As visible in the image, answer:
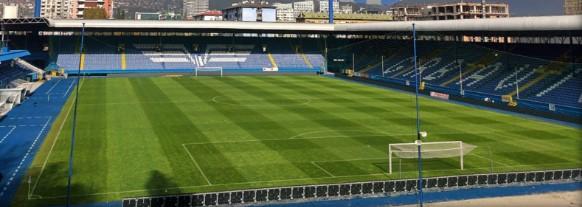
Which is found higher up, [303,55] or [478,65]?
[303,55]

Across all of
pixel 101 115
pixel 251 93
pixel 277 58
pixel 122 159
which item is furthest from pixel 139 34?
pixel 122 159

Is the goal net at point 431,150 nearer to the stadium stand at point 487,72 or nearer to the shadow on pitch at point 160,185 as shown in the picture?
the shadow on pitch at point 160,185

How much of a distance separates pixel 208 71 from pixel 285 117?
4870cm

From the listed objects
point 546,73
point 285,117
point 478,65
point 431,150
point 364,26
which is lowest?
point 431,150

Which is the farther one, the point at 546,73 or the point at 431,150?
the point at 546,73

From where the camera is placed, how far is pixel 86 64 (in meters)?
82.3

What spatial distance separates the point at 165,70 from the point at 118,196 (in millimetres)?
66835

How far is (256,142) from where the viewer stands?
103 feet

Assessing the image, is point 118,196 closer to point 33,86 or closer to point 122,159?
point 122,159

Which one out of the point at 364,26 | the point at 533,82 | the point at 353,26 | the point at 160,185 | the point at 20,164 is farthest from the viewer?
the point at 353,26

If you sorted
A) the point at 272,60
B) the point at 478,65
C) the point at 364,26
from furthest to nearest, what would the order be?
the point at 272,60, the point at 364,26, the point at 478,65

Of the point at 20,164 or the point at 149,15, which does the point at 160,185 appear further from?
the point at 149,15

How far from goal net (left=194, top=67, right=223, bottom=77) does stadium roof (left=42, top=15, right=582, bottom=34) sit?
7.42 meters

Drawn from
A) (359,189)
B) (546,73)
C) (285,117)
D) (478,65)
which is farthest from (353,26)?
(359,189)
